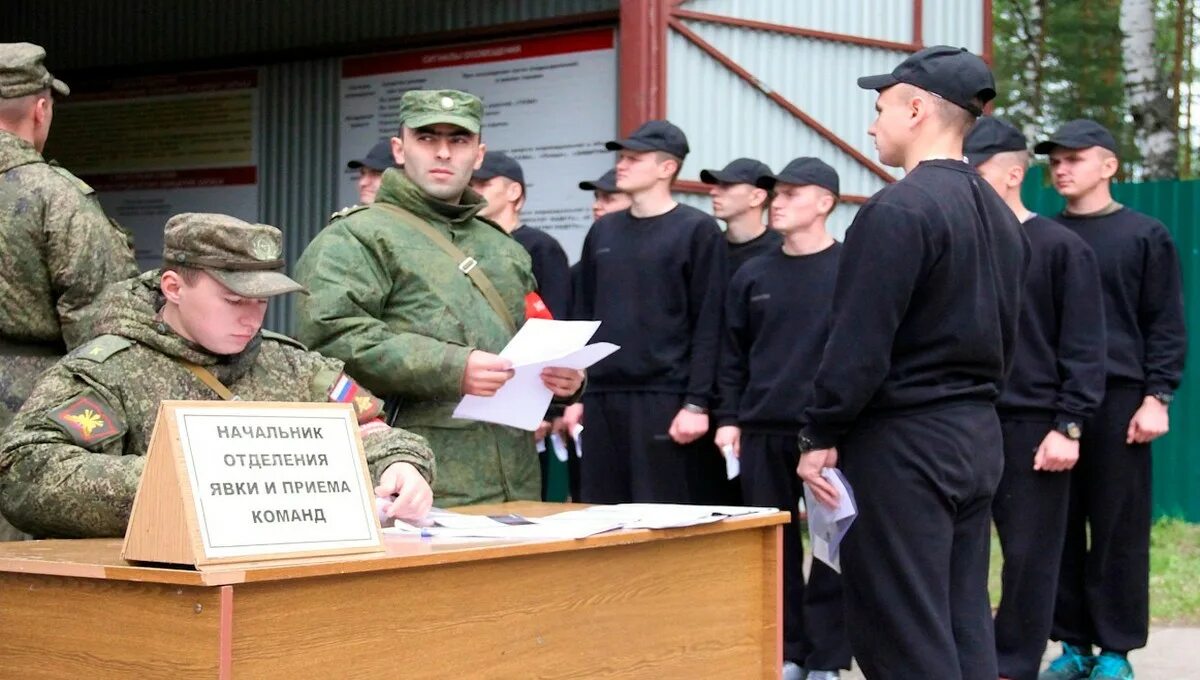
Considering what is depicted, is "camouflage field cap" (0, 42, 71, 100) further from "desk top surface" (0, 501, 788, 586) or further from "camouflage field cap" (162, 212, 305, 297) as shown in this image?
"desk top surface" (0, 501, 788, 586)

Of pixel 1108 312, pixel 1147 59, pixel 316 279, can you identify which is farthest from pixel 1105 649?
pixel 1147 59

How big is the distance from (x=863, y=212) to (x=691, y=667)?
4.21 ft

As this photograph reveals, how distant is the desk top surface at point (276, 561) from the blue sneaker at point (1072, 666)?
130 inches

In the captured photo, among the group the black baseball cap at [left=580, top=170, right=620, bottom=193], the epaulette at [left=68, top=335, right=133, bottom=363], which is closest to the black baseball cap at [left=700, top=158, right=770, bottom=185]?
the black baseball cap at [left=580, top=170, right=620, bottom=193]

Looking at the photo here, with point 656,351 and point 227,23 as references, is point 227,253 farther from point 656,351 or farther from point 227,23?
point 227,23

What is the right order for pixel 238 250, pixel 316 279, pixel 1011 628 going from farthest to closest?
pixel 1011 628
pixel 316 279
pixel 238 250

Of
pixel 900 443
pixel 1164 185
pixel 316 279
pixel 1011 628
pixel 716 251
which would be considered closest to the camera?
pixel 900 443

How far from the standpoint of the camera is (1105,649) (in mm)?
6254

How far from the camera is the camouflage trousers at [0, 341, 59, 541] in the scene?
443cm

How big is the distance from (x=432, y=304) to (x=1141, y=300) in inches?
127

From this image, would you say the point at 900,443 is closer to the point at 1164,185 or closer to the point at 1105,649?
the point at 1105,649

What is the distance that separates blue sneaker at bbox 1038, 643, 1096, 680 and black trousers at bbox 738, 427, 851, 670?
853mm

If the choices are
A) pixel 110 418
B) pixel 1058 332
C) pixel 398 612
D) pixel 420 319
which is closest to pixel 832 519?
pixel 420 319

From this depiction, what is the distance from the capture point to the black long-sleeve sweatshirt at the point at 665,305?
6.80m
